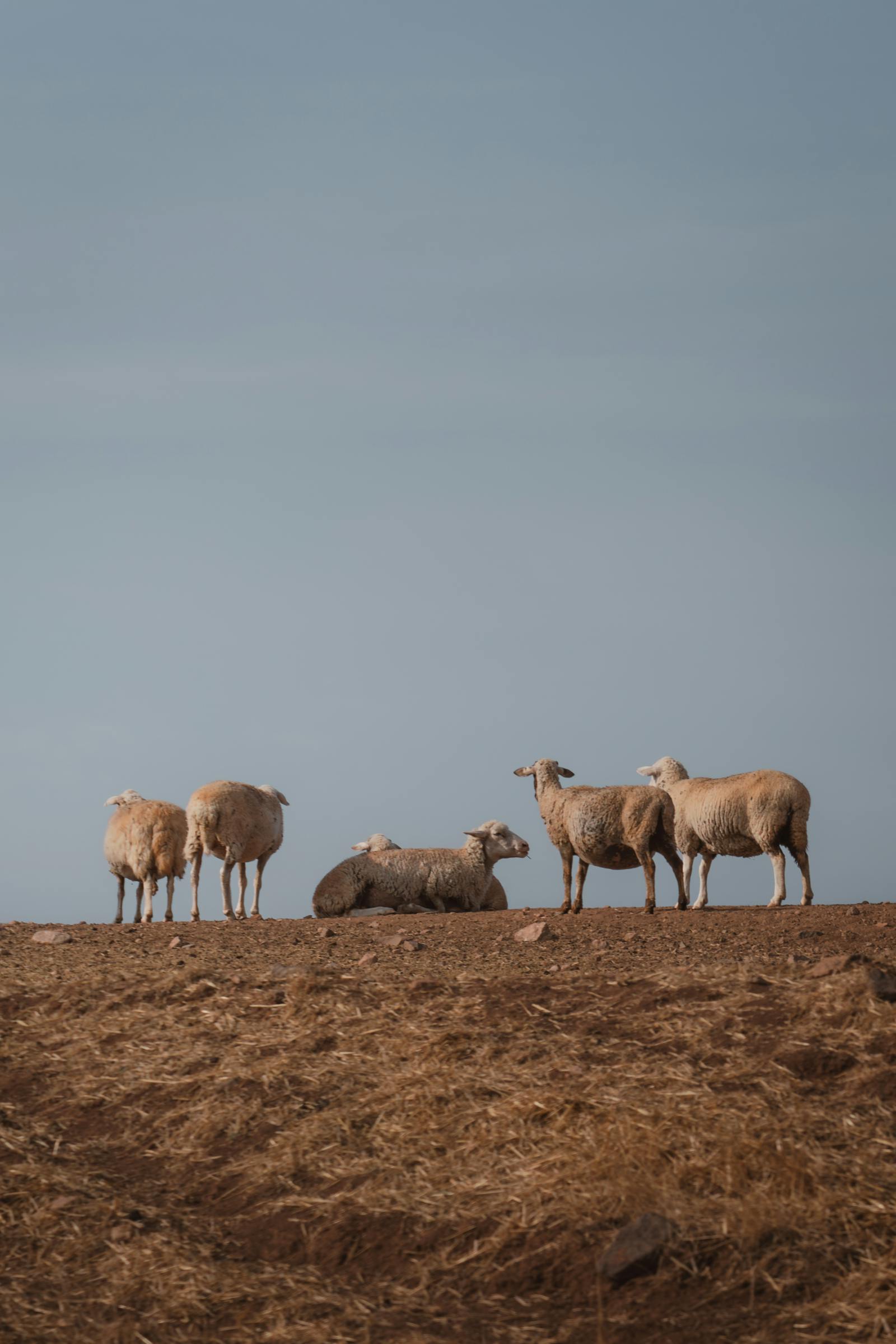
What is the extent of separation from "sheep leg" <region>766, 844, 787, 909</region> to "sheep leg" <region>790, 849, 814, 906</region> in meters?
0.21

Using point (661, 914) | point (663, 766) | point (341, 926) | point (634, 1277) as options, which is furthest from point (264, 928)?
point (634, 1277)

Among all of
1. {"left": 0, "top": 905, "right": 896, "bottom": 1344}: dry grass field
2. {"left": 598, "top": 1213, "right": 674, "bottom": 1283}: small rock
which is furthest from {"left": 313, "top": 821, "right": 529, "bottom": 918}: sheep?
{"left": 598, "top": 1213, "right": 674, "bottom": 1283}: small rock

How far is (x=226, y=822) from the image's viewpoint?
69.2 feet

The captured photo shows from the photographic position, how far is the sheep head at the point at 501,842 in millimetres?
20516

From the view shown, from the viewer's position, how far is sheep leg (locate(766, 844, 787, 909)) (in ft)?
64.0

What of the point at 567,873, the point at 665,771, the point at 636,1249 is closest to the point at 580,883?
the point at 567,873

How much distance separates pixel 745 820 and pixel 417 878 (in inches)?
196

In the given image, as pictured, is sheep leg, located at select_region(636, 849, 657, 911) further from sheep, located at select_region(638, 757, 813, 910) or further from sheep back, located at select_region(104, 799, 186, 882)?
sheep back, located at select_region(104, 799, 186, 882)

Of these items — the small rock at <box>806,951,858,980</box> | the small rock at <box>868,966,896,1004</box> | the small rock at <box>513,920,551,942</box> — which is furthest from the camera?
the small rock at <box>513,920,551,942</box>

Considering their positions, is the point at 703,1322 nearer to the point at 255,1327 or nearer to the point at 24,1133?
the point at 255,1327

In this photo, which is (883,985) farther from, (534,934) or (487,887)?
(487,887)

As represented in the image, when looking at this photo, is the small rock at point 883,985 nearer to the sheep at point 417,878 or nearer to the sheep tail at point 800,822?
the sheep tail at point 800,822

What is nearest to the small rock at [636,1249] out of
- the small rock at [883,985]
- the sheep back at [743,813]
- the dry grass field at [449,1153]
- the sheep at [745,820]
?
the dry grass field at [449,1153]

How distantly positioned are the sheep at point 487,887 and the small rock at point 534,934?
7089 mm
